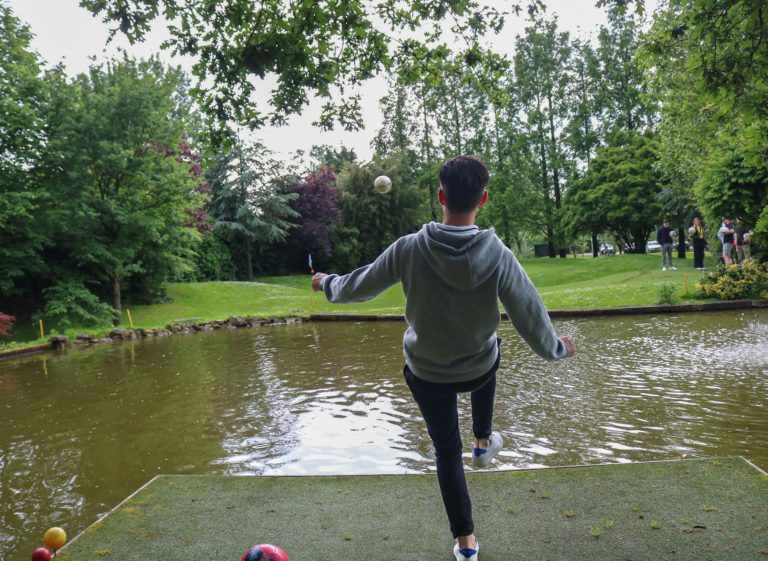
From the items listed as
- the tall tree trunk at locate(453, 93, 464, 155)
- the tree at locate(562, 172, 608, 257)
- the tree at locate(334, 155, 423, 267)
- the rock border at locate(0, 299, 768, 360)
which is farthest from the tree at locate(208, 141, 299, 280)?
the tree at locate(562, 172, 608, 257)

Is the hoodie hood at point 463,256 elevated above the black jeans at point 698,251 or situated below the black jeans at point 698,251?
above

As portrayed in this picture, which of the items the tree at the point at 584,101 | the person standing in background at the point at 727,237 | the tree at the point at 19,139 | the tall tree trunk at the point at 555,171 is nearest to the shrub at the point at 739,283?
the person standing in background at the point at 727,237

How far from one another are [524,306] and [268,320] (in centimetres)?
1618

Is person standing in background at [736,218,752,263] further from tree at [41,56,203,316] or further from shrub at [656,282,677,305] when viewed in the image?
tree at [41,56,203,316]

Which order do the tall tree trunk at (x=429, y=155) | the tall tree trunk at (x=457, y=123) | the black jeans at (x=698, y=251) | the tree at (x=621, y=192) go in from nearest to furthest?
the black jeans at (x=698, y=251) < the tree at (x=621, y=192) < the tall tree trunk at (x=457, y=123) < the tall tree trunk at (x=429, y=155)

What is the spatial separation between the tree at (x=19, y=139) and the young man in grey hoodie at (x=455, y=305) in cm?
1718

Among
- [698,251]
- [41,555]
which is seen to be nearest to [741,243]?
[698,251]

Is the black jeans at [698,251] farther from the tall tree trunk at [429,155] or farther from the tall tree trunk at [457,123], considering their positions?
the tall tree trunk at [429,155]

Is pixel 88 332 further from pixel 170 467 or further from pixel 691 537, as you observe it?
pixel 691 537

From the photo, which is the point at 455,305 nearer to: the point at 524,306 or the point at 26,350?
the point at 524,306

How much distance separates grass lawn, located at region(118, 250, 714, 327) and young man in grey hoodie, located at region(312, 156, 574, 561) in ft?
42.7

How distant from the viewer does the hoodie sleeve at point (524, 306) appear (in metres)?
2.41

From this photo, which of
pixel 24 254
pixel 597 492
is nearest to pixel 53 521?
pixel 597 492

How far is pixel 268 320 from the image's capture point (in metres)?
18.0
